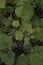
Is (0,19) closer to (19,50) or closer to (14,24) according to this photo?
(14,24)

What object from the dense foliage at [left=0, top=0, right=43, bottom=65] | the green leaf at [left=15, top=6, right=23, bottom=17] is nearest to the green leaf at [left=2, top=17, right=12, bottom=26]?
the dense foliage at [left=0, top=0, right=43, bottom=65]

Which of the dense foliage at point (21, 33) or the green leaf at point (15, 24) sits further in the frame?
the green leaf at point (15, 24)

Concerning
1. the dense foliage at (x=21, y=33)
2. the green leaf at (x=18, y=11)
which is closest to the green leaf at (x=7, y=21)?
the dense foliage at (x=21, y=33)

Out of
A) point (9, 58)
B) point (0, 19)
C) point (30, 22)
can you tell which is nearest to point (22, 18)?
point (30, 22)

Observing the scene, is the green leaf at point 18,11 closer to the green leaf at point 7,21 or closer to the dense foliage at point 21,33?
the dense foliage at point 21,33

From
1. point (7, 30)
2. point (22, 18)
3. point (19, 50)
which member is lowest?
point (19, 50)

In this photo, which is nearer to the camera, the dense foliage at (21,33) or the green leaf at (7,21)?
the dense foliage at (21,33)

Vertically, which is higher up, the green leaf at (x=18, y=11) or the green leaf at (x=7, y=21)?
the green leaf at (x=18, y=11)

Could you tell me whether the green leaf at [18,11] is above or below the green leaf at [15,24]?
above

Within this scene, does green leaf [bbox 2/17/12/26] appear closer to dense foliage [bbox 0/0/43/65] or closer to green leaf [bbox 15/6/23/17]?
dense foliage [bbox 0/0/43/65]
